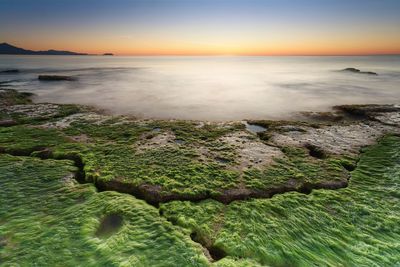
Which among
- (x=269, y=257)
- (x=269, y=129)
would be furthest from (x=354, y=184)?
(x=269, y=129)

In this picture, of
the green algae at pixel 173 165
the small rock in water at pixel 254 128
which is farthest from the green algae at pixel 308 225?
the small rock in water at pixel 254 128

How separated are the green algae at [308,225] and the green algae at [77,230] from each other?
2.03 feet

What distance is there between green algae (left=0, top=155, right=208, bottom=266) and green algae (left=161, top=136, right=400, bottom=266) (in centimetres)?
62

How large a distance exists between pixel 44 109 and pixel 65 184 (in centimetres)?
1101

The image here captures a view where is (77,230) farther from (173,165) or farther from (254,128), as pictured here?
(254,128)

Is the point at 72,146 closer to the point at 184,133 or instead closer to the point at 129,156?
the point at 129,156

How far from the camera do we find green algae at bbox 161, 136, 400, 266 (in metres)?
5.14

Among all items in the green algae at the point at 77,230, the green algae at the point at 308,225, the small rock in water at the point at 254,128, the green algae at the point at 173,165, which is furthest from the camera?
the small rock in water at the point at 254,128

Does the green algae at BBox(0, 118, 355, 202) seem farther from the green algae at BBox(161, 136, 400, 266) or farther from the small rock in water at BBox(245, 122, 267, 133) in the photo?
the small rock in water at BBox(245, 122, 267, 133)

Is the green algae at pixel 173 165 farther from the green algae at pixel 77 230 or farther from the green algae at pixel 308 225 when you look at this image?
the green algae at pixel 77 230

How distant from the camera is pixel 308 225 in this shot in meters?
5.97

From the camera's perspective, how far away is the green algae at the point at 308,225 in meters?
5.14

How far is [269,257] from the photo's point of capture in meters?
5.06

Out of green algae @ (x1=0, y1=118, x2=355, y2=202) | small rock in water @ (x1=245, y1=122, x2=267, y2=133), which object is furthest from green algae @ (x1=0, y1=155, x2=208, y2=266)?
small rock in water @ (x1=245, y1=122, x2=267, y2=133)
